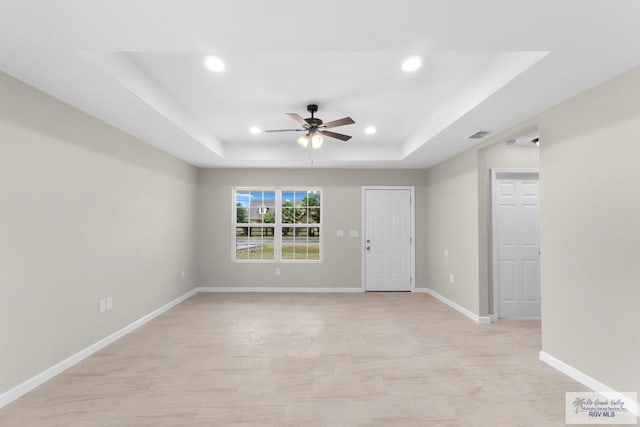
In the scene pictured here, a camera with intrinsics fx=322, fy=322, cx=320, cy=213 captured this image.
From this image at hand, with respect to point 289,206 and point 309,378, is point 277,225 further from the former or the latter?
point 309,378

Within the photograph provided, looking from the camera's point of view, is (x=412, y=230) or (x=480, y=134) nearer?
(x=480, y=134)

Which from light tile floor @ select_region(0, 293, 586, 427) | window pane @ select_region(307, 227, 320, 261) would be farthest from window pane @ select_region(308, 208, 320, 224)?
light tile floor @ select_region(0, 293, 586, 427)

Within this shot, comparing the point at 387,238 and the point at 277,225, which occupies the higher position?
the point at 277,225

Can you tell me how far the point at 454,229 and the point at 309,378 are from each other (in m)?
3.49

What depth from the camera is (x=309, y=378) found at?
2.78 meters

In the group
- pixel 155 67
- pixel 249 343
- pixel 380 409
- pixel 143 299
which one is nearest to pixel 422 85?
pixel 155 67

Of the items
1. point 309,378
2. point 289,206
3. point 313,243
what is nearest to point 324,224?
point 313,243

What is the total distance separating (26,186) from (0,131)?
44cm

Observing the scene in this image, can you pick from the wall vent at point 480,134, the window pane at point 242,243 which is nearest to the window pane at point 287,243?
the window pane at point 242,243

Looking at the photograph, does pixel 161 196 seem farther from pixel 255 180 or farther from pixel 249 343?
pixel 249 343

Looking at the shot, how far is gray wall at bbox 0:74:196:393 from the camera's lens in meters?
2.43

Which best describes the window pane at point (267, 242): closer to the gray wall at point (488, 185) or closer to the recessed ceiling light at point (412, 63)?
the gray wall at point (488, 185)

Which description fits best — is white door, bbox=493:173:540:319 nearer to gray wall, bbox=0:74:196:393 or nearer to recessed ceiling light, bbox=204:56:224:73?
recessed ceiling light, bbox=204:56:224:73

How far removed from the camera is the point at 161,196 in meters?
4.79
